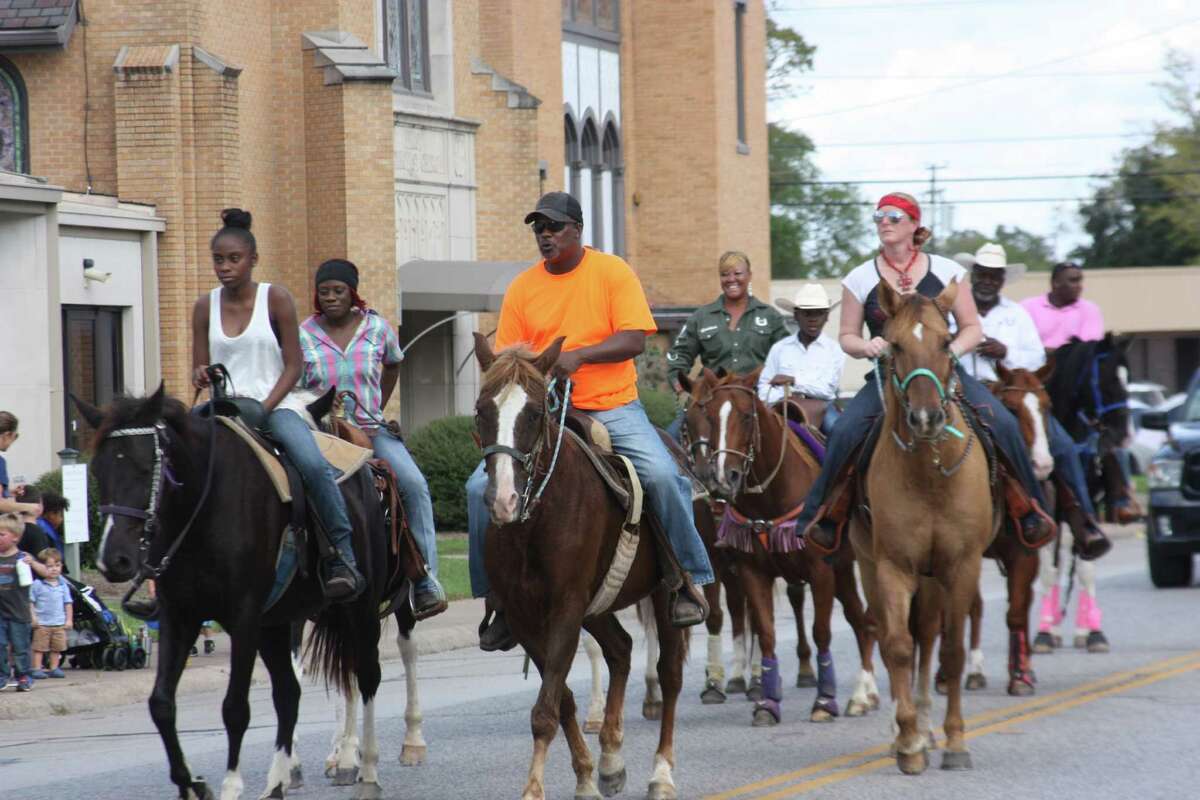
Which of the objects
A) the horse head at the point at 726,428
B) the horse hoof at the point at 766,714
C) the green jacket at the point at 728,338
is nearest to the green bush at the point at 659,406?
the green jacket at the point at 728,338

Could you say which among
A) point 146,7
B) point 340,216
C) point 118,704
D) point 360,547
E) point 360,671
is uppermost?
point 146,7

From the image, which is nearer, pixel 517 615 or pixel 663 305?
Result: pixel 517 615

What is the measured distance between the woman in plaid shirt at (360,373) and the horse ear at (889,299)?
114 inches

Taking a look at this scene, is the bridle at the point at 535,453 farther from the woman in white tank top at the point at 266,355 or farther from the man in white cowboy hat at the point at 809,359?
the man in white cowboy hat at the point at 809,359

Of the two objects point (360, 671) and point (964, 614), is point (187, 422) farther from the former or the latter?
point (964, 614)

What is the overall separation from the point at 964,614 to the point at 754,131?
36924mm

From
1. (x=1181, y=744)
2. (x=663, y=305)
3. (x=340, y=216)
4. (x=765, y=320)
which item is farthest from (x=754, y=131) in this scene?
(x=1181, y=744)

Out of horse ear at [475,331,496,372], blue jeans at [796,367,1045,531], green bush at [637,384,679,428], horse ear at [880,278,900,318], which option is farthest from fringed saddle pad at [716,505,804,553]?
green bush at [637,384,679,428]

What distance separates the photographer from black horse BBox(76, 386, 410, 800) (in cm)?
830

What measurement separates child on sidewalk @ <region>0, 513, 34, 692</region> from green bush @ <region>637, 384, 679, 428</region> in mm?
17449

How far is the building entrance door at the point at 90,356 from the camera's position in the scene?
2448 centimetres

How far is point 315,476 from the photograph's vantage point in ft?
30.6

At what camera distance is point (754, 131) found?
1815 inches

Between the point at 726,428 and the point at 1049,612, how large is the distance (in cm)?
529
